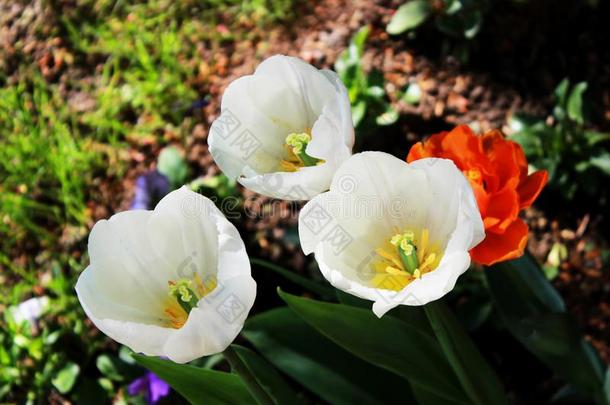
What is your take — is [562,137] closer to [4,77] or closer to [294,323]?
[294,323]

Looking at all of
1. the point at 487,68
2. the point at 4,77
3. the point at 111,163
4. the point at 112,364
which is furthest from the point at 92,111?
the point at 487,68

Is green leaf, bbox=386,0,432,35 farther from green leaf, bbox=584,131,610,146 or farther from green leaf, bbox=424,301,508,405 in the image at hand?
green leaf, bbox=424,301,508,405

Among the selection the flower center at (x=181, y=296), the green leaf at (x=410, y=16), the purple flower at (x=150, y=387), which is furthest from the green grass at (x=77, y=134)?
the flower center at (x=181, y=296)

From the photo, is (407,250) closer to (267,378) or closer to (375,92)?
(267,378)

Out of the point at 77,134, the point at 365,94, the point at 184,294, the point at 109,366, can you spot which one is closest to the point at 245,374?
the point at 184,294

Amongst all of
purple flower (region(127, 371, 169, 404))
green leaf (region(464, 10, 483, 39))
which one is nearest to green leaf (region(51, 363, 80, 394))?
purple flower (region(127, 371, 169, 404))

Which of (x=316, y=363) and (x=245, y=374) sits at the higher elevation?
(x=245, y=374)

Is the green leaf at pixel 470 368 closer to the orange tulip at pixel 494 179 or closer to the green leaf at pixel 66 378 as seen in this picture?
the orange tulip at pixel 494 179
